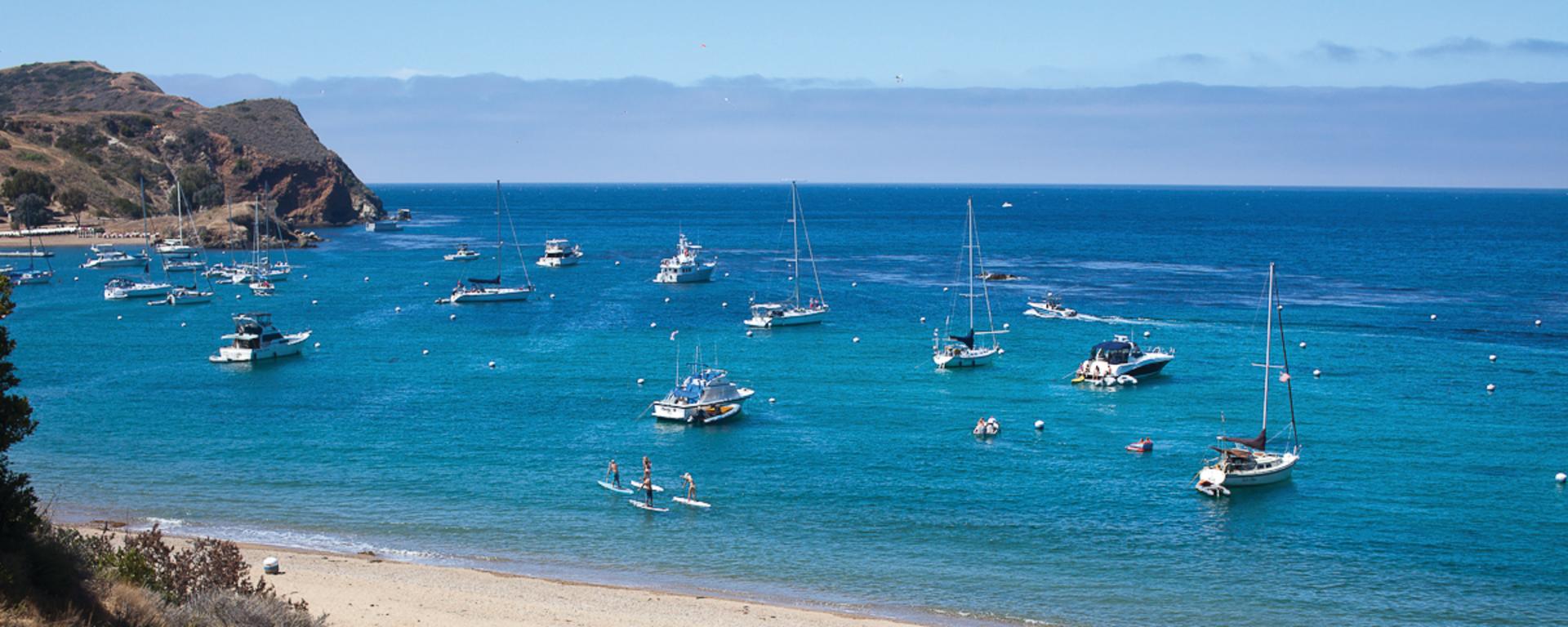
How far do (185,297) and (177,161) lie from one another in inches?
3799

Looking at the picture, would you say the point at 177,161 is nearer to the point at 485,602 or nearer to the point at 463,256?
the point at 463,256

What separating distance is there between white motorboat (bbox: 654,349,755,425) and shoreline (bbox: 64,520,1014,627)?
18.0 meters

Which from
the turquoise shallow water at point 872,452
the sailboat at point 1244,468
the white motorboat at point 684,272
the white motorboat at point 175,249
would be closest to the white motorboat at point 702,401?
A: the turquoise shallow water at point 872,452

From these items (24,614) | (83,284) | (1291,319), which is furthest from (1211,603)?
(83,284)

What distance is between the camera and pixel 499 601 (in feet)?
96.1

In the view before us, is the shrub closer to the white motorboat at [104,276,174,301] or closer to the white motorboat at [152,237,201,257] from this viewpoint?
the white motorboat at [152,237,201,257]

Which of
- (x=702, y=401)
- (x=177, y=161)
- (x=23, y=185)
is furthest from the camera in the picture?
(x=177, y=161)

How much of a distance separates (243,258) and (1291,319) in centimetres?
9687

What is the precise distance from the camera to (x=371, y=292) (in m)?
98.6

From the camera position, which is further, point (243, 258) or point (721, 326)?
point (243, 258)

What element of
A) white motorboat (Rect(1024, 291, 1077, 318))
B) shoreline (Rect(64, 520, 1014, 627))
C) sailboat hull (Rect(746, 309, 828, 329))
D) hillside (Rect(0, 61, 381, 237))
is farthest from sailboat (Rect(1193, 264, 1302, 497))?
hillside (Rect(0, 61, 381, 237))

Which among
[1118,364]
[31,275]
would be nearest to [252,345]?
[1118,364]

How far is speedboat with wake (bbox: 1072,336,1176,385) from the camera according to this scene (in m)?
59.8

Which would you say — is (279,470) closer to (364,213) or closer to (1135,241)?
(1135,241)
